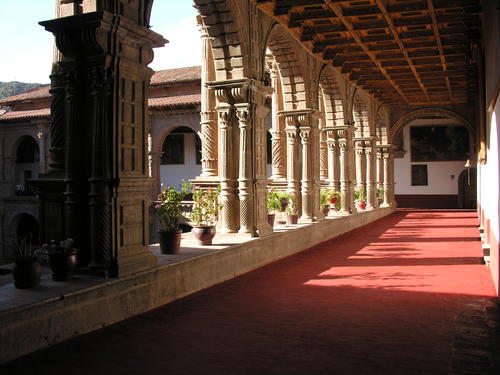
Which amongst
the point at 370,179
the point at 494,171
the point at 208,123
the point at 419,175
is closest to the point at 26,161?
the point at 370,179

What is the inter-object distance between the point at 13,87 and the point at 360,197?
6863 centimetres

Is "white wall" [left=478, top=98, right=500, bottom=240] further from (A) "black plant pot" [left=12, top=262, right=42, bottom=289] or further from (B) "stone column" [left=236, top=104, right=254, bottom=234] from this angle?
(A) "black plant pot" [left=12, top=262, right=42, bottom=289]

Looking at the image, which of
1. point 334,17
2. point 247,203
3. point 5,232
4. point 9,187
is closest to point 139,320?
point 247,203

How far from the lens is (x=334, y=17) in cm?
1089

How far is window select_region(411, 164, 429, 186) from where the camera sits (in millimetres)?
31784

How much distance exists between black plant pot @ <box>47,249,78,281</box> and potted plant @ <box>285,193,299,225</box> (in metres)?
7.34

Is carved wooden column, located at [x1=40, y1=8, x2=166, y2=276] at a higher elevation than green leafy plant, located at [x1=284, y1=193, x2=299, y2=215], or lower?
higher

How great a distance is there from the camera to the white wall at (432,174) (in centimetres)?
3125

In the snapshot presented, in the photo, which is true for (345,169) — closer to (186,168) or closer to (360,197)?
(360,197)

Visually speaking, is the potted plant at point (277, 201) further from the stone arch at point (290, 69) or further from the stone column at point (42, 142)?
the stone column at point (42, 142)

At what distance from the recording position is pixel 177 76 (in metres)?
26.9

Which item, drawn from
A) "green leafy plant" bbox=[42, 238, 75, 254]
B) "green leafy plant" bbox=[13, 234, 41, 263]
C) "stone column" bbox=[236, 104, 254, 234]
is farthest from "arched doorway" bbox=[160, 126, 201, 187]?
"green leafy plant" bbox=[13, 234, 41, 263]

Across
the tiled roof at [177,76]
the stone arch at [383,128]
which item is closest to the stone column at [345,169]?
the stone arch at [383,128]

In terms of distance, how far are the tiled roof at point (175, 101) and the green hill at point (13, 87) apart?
5666cm
